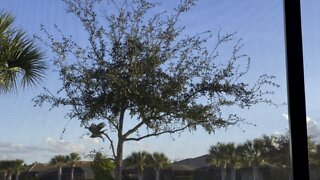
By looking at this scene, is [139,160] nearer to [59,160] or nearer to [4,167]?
[59,160]

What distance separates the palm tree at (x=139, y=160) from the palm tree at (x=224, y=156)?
14.7 inches

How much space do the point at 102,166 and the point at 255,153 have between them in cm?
95

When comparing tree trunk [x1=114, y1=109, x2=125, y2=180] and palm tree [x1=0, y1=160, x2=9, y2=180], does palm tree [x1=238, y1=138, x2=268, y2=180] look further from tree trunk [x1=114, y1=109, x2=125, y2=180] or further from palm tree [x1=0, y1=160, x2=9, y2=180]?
palm tree [x1=0, y1=160, x2=9, y2=180]

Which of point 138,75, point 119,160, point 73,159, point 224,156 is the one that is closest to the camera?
point 224,156

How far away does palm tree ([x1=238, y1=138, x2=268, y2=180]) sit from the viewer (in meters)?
2.46

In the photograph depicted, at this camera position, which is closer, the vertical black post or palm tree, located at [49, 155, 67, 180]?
the vertical black post

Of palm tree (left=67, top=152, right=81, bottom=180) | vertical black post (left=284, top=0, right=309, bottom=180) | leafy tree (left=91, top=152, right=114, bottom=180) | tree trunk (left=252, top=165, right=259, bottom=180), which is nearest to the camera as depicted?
vertical black post (left=284, top=0, right=309, bottom=180)

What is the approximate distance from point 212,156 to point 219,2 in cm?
93

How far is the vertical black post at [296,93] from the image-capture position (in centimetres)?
159

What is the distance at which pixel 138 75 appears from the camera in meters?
2.85

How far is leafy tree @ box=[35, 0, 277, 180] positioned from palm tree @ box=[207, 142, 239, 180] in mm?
220

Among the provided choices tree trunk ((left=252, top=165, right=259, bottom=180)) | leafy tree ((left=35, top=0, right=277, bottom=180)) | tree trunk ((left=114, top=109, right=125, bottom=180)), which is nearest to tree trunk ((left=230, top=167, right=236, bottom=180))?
tree trunk ((left=252, top=165, right=259, bottom=180))

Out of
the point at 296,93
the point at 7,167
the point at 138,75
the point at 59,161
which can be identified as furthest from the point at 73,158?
the point at 296,93

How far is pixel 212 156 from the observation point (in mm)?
2531
